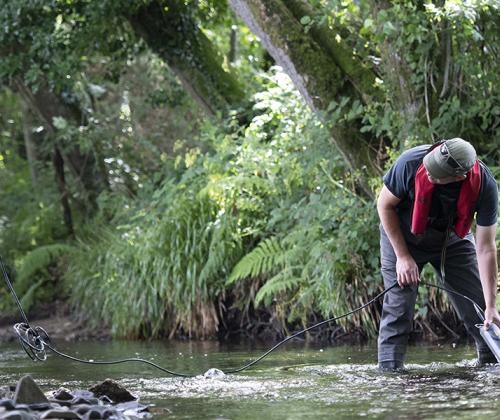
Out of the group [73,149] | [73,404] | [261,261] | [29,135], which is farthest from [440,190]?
[29,135]

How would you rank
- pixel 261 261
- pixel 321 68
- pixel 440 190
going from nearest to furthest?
pixel 440 190
pixel 321 68
pixel 261 261

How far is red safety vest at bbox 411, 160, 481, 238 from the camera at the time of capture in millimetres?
5703

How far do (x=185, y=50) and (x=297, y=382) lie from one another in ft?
24.8

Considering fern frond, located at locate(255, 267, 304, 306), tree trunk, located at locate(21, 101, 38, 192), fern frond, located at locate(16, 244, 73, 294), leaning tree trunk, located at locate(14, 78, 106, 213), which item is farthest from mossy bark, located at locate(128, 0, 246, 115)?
tree trunk, located at locate(21, 101, 38, 192)

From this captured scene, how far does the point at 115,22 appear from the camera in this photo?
12.8 meters

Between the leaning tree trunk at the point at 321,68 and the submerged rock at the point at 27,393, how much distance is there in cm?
489

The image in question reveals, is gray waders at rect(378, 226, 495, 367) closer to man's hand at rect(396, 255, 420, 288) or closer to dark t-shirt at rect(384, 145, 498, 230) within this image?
man's hand at rect(396, 255, 420, 288)

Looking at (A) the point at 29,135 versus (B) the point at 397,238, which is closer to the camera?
(B) the point at 397,238

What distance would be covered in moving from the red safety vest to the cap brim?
6.0 inches

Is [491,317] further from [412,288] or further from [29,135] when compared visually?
[29,135]

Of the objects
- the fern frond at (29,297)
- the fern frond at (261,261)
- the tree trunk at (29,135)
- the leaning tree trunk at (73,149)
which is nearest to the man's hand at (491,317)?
the fern frond at (261,261)

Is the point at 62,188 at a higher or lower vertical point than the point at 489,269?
higher

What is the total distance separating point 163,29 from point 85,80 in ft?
8.37

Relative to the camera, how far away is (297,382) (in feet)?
20.0
